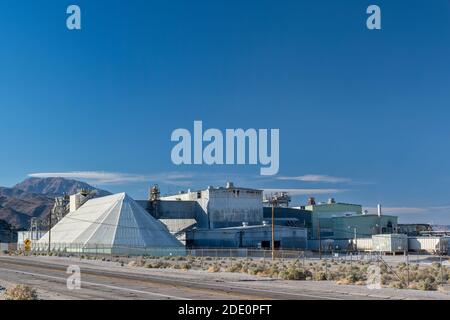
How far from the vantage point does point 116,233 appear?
8144 cm

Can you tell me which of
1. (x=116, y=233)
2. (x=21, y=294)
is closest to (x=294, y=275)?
(x=21, y=294)

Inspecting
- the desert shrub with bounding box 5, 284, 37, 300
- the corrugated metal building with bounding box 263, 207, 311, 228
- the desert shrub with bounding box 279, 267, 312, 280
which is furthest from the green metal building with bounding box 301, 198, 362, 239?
the desert shrub with bounding box 5, 284, 37, 300

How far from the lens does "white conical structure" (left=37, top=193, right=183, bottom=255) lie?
77.9 m

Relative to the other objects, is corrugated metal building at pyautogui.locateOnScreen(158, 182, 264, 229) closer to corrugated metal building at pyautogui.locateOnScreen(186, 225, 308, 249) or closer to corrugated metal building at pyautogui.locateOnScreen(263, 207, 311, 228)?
corrugated metal building at pyautogui.locateOnScreen(263, 207, 311, 228)

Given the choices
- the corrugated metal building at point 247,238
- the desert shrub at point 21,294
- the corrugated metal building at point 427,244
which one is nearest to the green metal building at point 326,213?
the corrugated metal building at point 247,238

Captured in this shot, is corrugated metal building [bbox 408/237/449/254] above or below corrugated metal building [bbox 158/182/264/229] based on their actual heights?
below

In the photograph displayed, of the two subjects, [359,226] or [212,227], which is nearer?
[212,227]

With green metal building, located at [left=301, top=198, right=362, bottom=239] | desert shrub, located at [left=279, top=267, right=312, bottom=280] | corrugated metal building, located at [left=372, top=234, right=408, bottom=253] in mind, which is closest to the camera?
desert shrub, located at [left=279, top=267, right=312, bottom=280]

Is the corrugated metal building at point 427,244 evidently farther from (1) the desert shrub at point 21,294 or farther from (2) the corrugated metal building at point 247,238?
(1) the desert shrub at point 21,294

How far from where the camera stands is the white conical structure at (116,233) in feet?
255

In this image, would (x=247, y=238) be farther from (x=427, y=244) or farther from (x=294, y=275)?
(x=294, y=275)
